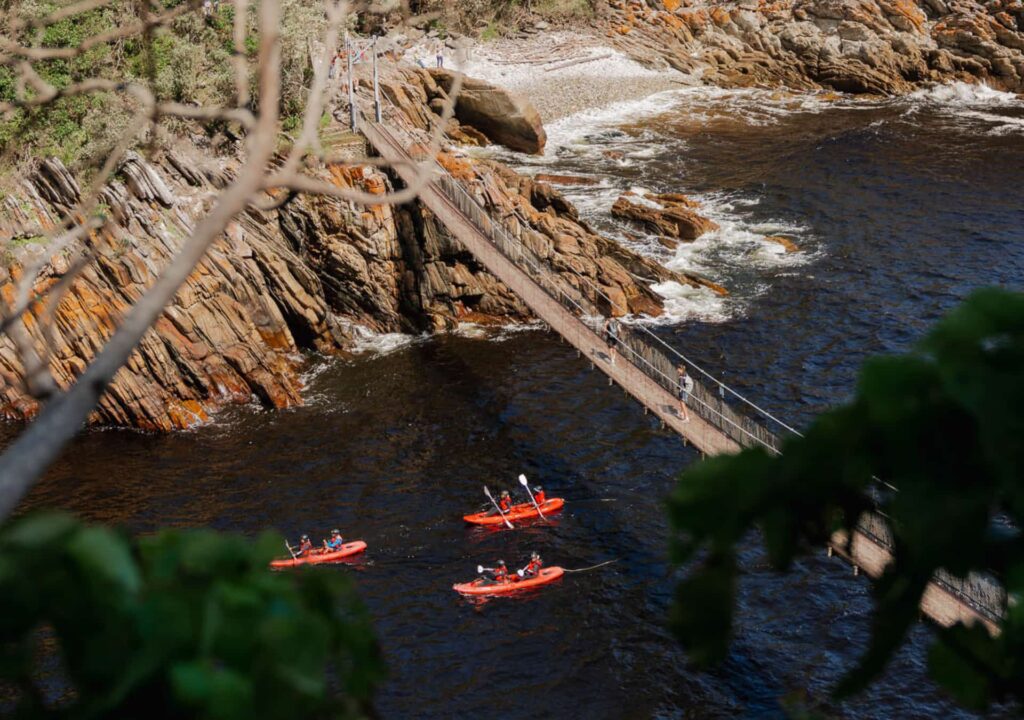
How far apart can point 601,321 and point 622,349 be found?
6.67 meters

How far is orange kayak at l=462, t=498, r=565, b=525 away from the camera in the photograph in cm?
2655

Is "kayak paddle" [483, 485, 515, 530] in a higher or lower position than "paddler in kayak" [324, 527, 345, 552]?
lower

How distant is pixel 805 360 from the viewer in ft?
114

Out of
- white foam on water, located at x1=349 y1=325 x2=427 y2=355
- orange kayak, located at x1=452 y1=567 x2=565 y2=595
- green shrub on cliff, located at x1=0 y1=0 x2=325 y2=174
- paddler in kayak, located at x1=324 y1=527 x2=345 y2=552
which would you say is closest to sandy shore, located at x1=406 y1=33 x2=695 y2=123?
green shrub on cliff, located at x1=0 y1=0 x2=325 y2=174

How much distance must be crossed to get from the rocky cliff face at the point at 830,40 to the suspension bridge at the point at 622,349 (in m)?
31.0

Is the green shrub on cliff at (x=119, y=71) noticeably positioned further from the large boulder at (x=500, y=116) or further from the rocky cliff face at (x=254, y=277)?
the large boulder at (x=500, y=116)

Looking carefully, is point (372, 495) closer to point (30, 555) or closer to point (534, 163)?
point (30, 555)

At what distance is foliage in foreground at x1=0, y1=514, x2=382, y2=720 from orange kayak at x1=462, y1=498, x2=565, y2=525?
2379 centimetres

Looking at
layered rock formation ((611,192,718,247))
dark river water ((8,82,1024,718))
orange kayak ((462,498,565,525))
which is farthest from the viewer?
layered rock formation ((611,192,718,247))

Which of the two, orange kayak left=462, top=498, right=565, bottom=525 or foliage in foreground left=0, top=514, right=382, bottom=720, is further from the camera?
orange kayak left=462, top=498, right=565, bottom=525

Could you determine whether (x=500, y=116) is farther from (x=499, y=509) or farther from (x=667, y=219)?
(x=499, y=509)

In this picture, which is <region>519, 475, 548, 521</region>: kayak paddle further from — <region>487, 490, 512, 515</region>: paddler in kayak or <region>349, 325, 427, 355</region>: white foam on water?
<region>349, 325, 427, 355</region>: white foam on water

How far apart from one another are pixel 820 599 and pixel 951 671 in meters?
21.2

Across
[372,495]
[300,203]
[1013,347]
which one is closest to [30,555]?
[1013,347]
